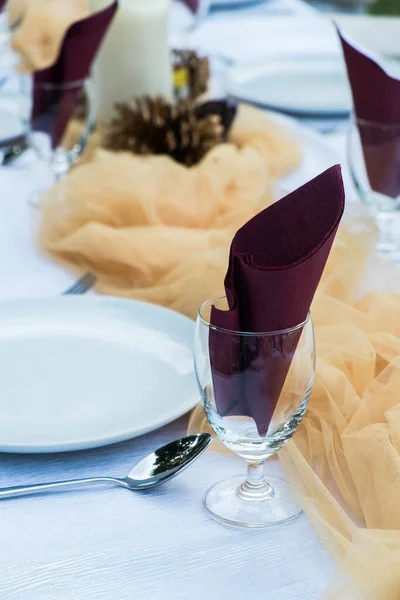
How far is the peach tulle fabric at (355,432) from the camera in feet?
1.67

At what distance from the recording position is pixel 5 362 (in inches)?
31.1

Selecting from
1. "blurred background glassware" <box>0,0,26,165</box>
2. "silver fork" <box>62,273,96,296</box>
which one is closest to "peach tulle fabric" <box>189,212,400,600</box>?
"silver fork" <box>62,273,96,296</box>

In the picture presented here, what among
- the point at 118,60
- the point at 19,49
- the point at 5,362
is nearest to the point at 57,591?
the point at 5,362

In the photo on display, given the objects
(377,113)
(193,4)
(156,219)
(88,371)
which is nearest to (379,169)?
(377,113)

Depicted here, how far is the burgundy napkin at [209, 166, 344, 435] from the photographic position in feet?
1.83

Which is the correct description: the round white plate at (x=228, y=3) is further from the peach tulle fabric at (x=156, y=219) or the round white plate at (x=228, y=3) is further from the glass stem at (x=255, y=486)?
the glass stem at (x=255, y=486)

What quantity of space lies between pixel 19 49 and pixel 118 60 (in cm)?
41

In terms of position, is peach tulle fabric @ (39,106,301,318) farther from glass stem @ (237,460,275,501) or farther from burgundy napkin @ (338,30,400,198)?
glass stem @ (237,460,275,501)

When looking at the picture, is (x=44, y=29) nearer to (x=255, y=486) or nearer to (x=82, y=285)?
(x=82, y=285)

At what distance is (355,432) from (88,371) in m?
0.26

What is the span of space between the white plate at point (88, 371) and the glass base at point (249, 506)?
0.26 feet

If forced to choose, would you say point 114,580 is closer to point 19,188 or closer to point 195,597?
point 195,597

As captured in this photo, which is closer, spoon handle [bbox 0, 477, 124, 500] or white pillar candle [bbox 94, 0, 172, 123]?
spoon handle [bbox 0, 477, 124, 500]

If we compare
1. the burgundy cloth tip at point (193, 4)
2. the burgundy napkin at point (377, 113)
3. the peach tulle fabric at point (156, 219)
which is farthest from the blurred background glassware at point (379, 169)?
the burgundy cloth tip at point (193, 4)
